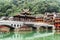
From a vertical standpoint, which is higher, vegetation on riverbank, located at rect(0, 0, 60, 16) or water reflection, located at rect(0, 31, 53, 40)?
vegetation on riverbank, located at rect(0, 0, 60, 16)

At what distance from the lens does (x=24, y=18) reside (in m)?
40.8

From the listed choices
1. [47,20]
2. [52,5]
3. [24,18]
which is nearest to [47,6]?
[52,5]

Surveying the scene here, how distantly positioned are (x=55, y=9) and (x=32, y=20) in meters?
13.8

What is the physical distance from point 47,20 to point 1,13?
1260 centimetres

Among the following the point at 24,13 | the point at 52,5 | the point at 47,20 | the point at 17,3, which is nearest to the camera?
the point at 24,13

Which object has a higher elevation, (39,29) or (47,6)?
(47,6)

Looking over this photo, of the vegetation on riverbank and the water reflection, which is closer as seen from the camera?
the water reflection

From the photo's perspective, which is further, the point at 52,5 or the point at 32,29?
the point at 52,5

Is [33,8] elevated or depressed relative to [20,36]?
elevated

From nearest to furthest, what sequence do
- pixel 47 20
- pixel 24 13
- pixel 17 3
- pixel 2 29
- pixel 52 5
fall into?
pixel 2 29 → pixel 24 13 → pixel 47 20 → pixel 52 5 → pixel 17 3

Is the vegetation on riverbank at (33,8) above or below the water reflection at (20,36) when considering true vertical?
above

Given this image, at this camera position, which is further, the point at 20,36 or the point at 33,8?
the point at 33,8

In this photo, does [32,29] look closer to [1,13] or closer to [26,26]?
[26,26]

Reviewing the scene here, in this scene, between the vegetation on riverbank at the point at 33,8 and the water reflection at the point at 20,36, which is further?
the vegetation on riverbank at the point at 33,8
